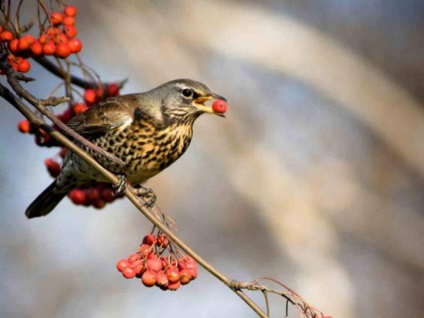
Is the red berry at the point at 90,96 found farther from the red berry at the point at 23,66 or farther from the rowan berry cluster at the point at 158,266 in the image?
the rowan berry cluster at the point at 158,266

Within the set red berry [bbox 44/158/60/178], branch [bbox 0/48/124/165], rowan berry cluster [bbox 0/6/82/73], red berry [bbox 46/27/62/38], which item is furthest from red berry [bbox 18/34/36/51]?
red berry [bbox 44/158/60/178]

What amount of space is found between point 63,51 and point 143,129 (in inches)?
29.4

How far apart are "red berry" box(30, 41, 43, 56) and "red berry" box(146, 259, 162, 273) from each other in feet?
2.95

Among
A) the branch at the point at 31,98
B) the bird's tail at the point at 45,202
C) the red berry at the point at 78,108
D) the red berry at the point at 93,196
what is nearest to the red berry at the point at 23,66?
the branch at the point at 31,98

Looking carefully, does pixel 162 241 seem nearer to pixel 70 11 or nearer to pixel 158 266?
pixel 158 266

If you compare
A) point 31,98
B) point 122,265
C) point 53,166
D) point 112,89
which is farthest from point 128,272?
point 53,166

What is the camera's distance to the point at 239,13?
287 inches

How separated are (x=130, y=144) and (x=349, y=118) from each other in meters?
4.03

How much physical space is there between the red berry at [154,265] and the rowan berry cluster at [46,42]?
86 cm

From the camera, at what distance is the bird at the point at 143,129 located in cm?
391

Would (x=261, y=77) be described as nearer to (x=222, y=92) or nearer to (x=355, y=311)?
(x=222, y=92)

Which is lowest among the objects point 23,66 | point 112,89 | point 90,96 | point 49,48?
point 23,66

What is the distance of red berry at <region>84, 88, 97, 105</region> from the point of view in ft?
13.1

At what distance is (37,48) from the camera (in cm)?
328
